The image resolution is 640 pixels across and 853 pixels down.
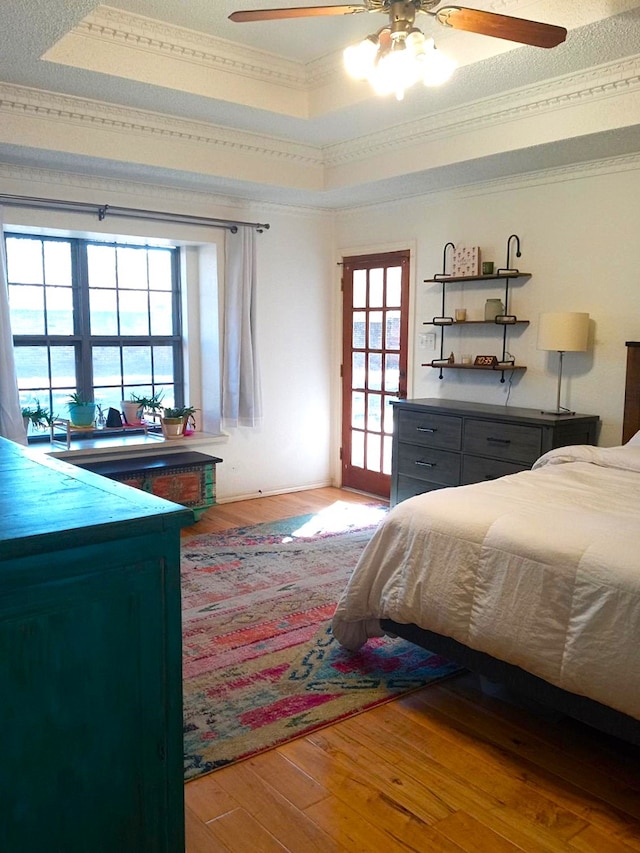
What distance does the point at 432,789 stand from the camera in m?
2.19

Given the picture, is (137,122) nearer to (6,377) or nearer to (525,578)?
(6,377)

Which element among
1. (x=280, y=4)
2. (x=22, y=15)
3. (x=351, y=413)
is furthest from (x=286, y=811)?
(x=351, y=413)

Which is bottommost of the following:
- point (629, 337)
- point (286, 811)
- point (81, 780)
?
point (286, 811)

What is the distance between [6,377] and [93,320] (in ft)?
3.12

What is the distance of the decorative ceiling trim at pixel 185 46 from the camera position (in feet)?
11.2

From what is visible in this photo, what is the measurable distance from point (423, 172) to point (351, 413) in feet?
7.45

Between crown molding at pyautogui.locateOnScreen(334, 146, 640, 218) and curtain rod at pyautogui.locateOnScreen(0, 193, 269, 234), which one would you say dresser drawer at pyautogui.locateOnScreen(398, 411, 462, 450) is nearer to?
crown molding at pyautogui.locateOnScreen(334, 146, 640, 218)

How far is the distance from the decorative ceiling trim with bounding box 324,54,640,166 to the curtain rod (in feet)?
3.10

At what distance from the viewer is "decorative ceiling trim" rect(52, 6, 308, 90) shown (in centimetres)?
342

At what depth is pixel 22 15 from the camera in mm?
2777

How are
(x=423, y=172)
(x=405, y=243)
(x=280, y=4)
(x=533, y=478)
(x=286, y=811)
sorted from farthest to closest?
(x=405, y=243) → (x=423, y=172) → (x=280, y=4) → (x=533, y=478) → (x=286, y=811)

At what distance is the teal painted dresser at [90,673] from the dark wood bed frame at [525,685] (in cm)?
131

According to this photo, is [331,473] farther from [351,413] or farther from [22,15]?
[22,15]

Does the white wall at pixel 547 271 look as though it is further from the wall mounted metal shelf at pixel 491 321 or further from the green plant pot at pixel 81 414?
the green plant pot at pixel 81 414
